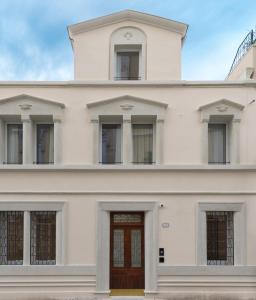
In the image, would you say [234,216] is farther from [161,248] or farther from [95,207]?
[95,207]

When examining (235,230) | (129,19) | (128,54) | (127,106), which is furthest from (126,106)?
(235,230)

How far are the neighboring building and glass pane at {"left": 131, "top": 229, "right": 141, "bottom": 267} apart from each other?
4 cm

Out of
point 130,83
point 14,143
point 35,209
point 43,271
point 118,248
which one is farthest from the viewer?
point 14,143

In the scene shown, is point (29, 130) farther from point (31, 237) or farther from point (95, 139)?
point (31, 237)

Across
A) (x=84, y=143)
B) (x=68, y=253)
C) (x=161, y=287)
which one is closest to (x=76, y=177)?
(x=84, y=143)

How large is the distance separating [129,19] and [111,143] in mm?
4613

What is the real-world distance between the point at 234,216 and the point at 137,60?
6.70 metres

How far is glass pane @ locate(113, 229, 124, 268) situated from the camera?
46.0 feet

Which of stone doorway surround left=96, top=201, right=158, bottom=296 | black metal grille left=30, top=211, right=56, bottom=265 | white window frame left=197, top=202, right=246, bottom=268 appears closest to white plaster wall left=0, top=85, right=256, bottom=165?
white window frame left=197, top=202, right=246, bottom=268

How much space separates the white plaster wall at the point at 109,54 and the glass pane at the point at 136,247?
18.4 feet

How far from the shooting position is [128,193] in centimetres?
1377

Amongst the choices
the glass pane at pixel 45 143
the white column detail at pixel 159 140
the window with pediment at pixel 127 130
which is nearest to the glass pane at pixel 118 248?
the window with pediment at pixel 127 130

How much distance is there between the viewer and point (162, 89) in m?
14.1

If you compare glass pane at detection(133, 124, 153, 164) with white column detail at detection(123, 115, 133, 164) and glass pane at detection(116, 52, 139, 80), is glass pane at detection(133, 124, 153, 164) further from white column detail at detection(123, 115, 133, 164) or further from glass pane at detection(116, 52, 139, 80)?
glass pane at detection(116, 52, 139, 80)
